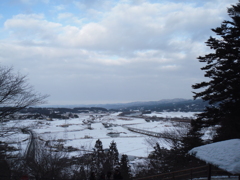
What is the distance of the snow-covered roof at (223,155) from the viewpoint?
18.3ft

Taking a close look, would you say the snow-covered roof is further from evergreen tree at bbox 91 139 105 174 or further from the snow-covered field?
evergreen tree at bbox 91 139 105 174

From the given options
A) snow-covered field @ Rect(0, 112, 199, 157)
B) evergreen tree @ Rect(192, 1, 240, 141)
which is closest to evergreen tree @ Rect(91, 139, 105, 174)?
snow-covered field @ Rect(0, 112, 199, 157)

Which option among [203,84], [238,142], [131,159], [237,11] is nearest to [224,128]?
[203,84]

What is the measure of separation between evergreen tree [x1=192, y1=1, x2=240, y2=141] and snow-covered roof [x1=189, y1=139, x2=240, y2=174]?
517 cm

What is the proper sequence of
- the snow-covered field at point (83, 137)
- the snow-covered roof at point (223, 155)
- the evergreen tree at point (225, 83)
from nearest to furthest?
1. the snow-covered roof at point (223, 155)
2. the snow-covered field at point (83, 137)
3. the evergreen tree at point (225, 83)

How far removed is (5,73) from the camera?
8.18 meters

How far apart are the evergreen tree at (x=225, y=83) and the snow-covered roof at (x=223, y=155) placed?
203 inches

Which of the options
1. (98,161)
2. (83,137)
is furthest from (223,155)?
(83,137)

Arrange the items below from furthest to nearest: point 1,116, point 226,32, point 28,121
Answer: point 226,32 < point 28,121 < point 1,116

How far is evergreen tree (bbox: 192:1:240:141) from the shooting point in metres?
11.8

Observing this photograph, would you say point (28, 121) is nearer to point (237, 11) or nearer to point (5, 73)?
point (5, 73)

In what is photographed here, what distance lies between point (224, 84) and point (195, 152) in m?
6.41

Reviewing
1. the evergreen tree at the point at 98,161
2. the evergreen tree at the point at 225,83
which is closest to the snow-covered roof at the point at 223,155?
the evergreen tree at the point at 225,83

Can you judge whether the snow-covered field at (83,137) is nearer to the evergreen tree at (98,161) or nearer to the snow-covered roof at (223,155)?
the evergreen tree at (98,161)
